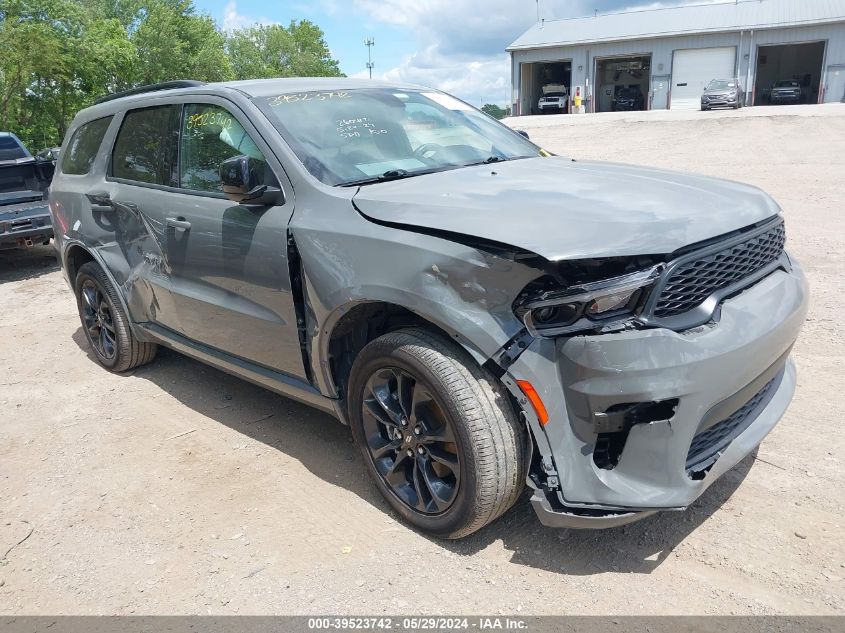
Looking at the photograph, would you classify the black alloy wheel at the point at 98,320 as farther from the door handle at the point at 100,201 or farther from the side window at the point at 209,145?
the side window at the point at 209,145

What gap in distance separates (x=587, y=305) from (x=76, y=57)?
26536mm

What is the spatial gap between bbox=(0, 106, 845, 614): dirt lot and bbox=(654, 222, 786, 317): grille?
1056mm

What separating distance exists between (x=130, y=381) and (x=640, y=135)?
20417mm

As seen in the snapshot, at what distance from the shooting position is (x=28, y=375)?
530cm

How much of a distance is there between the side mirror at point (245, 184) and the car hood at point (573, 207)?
1.59 feet

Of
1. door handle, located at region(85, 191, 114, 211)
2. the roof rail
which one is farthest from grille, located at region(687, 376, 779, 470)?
door handle, located at region(85, 191, 114, 211)

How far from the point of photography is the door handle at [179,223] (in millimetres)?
3736

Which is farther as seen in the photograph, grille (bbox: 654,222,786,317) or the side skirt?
the side skirt

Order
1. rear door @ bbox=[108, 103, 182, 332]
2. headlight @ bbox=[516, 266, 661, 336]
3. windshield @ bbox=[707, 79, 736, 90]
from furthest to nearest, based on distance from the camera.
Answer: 1. windshield @ bbox=[707, 79, 736, 90]
2. rear door @ bbox=[108, 103, 182, 332]
3. headlight @ bbox=[516, 266, 661, 336]

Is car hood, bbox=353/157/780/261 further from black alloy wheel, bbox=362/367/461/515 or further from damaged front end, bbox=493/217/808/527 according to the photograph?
black alloy wheel, bbox=362/367/461/515

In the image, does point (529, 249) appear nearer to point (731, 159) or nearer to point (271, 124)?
point (271, 124)

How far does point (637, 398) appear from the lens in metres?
2.25

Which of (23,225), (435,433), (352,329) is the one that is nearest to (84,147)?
(352,329)

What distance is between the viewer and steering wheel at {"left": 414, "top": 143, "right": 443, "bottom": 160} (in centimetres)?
351
